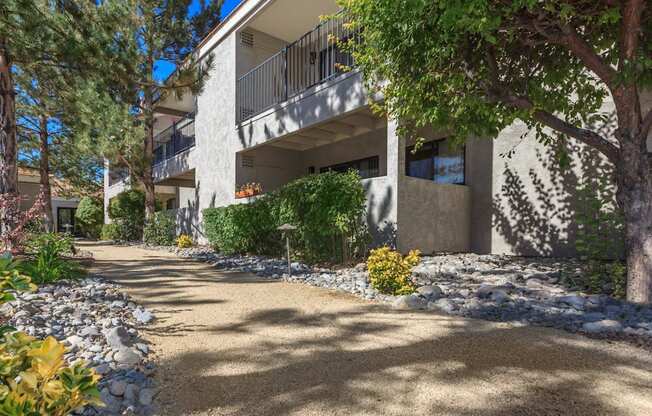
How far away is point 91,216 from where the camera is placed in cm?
2133

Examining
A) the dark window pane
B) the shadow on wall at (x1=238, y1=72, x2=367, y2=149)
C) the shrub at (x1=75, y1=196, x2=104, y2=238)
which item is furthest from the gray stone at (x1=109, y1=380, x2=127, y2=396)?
the shrub at (x1=75, y1=196, x2=104, y2=238)

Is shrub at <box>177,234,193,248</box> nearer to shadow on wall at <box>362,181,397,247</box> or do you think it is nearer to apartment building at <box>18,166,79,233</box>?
shadow on wall at <box>362,181,397,247</box>

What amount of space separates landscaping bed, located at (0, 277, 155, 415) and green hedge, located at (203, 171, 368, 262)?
132 inches

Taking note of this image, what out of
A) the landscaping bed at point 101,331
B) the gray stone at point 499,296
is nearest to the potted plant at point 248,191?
the landscaping bed at point 101,331

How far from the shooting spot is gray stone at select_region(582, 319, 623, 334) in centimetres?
317

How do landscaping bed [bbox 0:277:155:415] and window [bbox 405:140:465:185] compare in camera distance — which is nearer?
landscaping bed [bbox 0:277:155:415]

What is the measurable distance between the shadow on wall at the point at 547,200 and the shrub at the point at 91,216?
868 inches

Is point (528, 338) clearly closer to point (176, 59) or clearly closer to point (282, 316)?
point (282, 316)

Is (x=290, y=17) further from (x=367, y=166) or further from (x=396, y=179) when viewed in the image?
(x=396, y=179)

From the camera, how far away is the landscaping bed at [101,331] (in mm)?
2141

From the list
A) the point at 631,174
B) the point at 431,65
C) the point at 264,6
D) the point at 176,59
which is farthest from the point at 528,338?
the point at 176,59

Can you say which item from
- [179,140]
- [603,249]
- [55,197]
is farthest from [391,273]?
[55,197]

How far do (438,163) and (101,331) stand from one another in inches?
302

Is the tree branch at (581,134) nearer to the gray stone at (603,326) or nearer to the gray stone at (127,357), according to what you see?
the gray stone at (603,326)
